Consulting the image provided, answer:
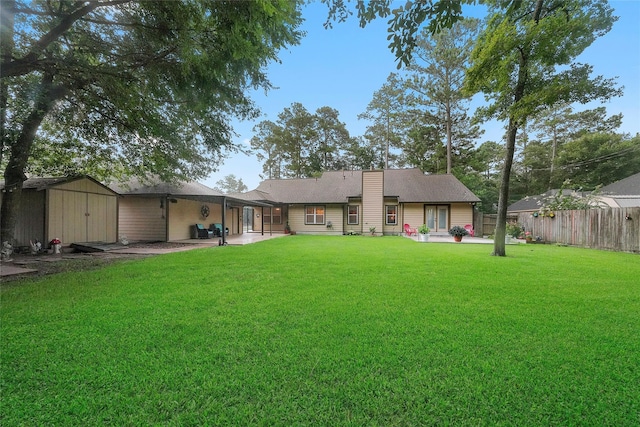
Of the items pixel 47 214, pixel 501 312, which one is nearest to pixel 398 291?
pixel 501 312

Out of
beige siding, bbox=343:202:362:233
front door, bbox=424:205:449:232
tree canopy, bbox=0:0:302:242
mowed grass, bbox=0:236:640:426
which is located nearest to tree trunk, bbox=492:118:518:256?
mowed grass, bbox=0:236:640:426

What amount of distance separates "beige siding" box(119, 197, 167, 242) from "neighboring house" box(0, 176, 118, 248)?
1878mm

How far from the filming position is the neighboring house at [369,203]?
734 inches

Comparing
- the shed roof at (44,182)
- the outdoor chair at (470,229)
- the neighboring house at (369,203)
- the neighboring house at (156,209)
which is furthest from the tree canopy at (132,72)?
the outdoor chair at (470,229)

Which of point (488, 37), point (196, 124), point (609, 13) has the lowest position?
point (196, 124)

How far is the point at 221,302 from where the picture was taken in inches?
150

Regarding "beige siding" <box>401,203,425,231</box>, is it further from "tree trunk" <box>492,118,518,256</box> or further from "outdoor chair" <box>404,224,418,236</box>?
Answer: "tree trunk" <box>492,118,518,256</box>

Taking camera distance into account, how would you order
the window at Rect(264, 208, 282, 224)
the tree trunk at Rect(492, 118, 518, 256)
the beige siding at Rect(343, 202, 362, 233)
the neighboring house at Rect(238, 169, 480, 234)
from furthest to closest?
the window at Rect(264, 208, 282, 224) < the beige siding at Rect(343, 202, 362, 233) < the neighboring house at Rect(238, 169, 480, 234) < the tree trunk at Rect(492, 118, 518, 256)

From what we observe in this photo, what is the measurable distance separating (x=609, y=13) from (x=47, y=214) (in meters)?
17.5

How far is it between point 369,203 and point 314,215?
4049mm

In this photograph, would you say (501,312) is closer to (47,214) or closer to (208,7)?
(208,7)

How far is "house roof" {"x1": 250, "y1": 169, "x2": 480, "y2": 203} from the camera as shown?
18.8 m

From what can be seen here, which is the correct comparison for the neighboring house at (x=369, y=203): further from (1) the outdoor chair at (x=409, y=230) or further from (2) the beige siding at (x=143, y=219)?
(2) the beige siding at (x=143, y=219)

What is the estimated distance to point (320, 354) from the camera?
236 cm
